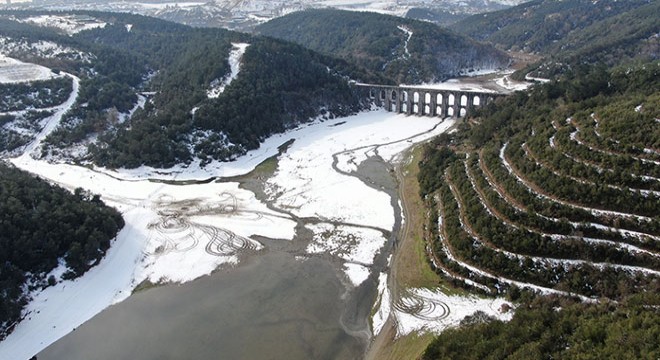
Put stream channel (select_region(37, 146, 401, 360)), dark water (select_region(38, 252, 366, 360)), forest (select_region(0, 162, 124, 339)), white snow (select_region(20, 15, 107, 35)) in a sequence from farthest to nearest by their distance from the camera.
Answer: white snow (select_region(20, 15, 107, 35)), forest (select_region(0, 162, 124, 339)), stream channel (select_region(37, 146, 401, 360)), dark water (select_region(38, 252, 366, 360))

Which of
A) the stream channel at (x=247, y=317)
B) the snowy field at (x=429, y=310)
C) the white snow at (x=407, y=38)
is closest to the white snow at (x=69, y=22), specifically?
the white snow at (x=407, y=38)

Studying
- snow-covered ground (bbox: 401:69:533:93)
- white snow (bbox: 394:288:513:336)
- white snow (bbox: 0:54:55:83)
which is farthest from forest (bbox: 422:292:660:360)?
white snow (bbox: 0:54:55:83)

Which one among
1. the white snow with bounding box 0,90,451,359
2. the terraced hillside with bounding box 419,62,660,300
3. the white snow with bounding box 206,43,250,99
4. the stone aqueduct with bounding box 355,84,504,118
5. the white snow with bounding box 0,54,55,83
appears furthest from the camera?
the stone aqueduct with bounding box 355,84,504,118

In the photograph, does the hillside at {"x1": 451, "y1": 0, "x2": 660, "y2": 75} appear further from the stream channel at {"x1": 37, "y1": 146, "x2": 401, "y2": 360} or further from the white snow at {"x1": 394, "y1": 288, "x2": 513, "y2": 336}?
the stream channel at {"x1": 37, "y1": 146, "x2": 401, "y2": 360}

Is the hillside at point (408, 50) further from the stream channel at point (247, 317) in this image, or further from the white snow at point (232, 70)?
the stream channel at point (247, 317)

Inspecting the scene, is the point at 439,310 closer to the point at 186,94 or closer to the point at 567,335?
the point at 567,335

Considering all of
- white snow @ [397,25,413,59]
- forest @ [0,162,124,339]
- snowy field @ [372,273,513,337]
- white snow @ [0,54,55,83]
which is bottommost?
snowy field @ [372,273,513,337]

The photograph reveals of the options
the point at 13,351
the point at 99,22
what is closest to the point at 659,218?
the point at 13,351
